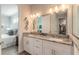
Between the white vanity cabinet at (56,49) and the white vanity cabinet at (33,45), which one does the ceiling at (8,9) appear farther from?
the white vanity cabinet at (56,49)

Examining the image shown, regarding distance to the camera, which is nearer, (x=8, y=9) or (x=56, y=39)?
(x=8, y=9)

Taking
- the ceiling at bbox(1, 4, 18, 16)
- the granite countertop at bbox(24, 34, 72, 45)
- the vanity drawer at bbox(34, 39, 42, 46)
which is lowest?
the vanity drawer at bbox(34, 39, 42, 46)

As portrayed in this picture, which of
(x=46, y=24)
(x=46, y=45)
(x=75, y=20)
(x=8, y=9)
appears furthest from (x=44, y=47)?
(x=8, y=9)

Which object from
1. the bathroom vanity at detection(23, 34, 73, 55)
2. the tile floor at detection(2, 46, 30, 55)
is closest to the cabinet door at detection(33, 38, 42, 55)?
the bathroom vanity at detection(23, 34, 73, 55)

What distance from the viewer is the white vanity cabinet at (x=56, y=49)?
60.5 inches

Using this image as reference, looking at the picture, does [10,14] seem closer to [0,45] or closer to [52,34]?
[0,45]

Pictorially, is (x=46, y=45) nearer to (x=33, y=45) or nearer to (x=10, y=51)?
(x=33, y=45)

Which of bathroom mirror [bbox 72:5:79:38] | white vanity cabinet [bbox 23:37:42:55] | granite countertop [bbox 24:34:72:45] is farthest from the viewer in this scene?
white vanity cabinet [bbox 23:37:42:55]

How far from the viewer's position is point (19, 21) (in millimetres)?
1708

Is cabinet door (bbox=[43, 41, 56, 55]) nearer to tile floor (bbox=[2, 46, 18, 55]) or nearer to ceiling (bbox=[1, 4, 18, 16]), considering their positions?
tile floor (bbox=[2, 46, 18, 55])

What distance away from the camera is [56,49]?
62.1 inches

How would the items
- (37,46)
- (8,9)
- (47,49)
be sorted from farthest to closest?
(37,46), (47,49), (8,9)

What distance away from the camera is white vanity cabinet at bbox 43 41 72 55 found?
154 centimetres
